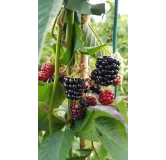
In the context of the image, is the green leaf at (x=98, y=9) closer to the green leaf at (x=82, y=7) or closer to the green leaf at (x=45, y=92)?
the green leaf at (x=82, y=7)

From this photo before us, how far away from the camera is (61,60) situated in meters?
0.41

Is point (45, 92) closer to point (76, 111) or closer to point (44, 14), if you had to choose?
point (76, 111)

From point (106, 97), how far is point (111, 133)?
6cm

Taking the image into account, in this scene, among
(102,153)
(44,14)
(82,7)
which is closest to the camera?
(44,14)

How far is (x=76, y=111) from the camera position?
41 cm

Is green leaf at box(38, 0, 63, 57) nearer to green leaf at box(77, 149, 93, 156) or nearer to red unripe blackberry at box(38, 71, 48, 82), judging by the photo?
red unripe blackberry at box(38, 71, 48, 82)

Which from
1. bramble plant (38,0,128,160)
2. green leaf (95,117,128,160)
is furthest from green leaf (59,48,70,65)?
green leaf (95,117,128,160)

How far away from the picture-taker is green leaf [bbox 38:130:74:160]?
0.37 metres

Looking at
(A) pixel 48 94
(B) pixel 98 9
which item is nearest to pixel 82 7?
(B) pixel 98 9
